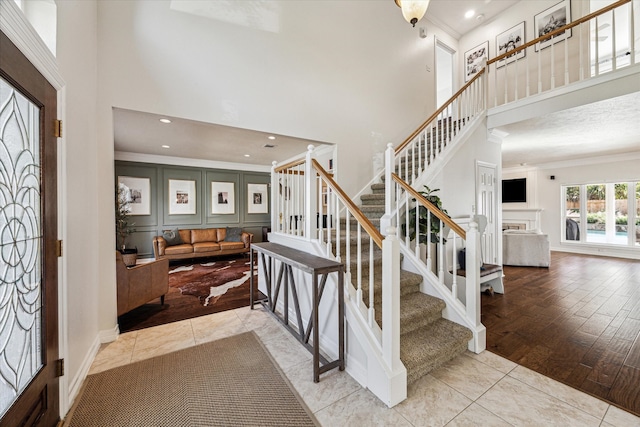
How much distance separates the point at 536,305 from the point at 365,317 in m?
2.83

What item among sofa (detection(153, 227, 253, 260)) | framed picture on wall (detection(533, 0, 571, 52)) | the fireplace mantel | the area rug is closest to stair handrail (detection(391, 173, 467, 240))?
the area rug

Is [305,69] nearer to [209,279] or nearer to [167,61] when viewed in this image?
[167,61]

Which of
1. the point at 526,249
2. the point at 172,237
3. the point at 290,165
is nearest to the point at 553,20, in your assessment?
the point at 526,249

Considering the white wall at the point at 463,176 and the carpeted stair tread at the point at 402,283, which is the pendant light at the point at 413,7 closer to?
the white wall at the point at 463,176

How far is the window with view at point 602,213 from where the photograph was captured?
6.19m

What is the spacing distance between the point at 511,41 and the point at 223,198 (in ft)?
26.2

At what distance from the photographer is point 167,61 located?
289 cm

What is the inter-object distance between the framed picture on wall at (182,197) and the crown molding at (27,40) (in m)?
5.20

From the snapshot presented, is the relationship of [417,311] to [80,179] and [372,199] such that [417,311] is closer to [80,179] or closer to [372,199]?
[372,199]

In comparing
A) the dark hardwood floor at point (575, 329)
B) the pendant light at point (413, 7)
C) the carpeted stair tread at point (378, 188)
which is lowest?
the dark hardwood floor at point (575, 329)

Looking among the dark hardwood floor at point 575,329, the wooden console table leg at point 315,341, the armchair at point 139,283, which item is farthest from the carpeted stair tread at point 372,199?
the armchair at point 139,283

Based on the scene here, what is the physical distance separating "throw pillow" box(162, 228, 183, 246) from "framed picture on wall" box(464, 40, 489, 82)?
27.3 ft

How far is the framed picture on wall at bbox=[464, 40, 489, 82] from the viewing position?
6.25 meters

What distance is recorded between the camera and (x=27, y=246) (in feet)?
4.42
